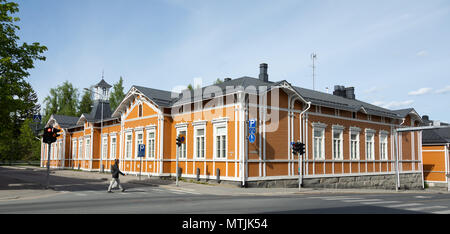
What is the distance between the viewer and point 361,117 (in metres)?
31.1

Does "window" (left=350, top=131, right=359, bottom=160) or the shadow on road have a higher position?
"window" (left=350, top=131, right=359, bottom=160)

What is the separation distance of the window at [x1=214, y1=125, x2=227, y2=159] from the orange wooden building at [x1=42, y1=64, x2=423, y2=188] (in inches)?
2.5

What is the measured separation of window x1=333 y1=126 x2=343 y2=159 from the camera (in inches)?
1119

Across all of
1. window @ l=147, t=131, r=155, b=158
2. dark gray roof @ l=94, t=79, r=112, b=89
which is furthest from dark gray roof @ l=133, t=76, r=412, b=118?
dark gray roof @ l=94, t=79, r=112, b=89

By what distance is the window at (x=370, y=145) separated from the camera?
103 feet

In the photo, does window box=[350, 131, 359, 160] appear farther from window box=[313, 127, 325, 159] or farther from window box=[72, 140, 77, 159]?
window box=[72, 140, 77, 159]

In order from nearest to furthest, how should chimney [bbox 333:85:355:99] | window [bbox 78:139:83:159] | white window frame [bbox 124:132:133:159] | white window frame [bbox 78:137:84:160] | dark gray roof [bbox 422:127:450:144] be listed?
1. white window frame [bbox 124:132:133:159]
2. chimney [bbox 333:85:355:99]
3. dark gray roof [bbox 422:127:450:144]
4. white window frame [bbox 78:137:84:160]
5. window [bbox 78:139:83:159]

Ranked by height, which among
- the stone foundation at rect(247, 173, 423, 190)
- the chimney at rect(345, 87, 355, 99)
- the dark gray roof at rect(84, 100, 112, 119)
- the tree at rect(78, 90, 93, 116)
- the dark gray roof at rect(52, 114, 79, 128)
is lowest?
the stone foundation at rect(247, 173, 423, 190)

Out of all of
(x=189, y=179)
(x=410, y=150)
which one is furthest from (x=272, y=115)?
(x=410, y=150)

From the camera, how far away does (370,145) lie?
31922mm

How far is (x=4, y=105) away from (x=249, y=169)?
44.6 feet

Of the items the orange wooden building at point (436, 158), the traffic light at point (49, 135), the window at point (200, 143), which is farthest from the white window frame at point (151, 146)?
the orange wooden building at point (436, 158)

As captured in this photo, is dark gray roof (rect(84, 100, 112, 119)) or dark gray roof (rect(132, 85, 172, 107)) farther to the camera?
dark gray roof (rect(84, 100, 112, 119))

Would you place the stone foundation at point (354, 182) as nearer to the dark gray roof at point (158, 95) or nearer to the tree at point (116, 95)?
the dark gray roof at point (158, 95)
